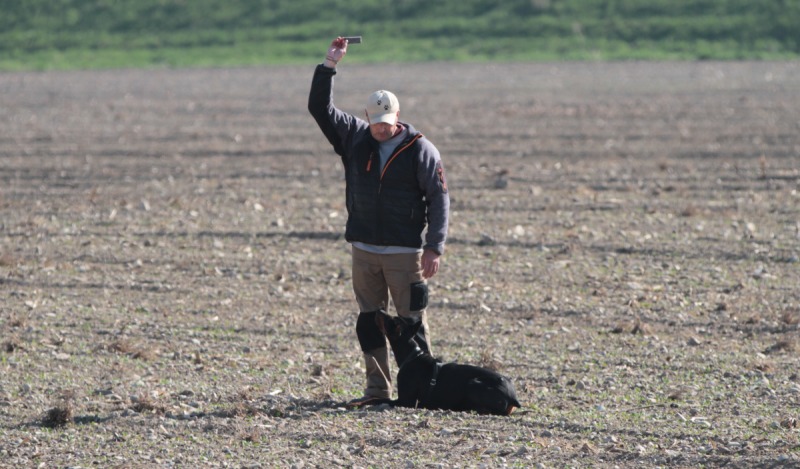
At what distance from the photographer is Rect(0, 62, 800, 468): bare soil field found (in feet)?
18.2

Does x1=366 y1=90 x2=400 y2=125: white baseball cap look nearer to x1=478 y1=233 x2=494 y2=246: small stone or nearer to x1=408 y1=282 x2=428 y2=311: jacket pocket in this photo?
x1=408 y1=282 x2=428 y2=311: jacket pocket

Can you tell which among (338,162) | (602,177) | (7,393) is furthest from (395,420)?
(338,162)

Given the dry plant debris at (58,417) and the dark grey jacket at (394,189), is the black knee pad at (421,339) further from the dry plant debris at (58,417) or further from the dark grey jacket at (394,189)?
the dry plant debris at (58,417)

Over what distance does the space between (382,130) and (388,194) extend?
456mm

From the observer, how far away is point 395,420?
5812 millimetres

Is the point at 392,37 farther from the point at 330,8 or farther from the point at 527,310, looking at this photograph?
Answer: the point at 527,310

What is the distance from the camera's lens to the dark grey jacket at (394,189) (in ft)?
18.9

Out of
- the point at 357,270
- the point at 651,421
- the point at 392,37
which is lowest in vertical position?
the point at 651,421

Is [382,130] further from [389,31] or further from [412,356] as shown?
[389,31]

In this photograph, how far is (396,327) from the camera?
592 centimetres

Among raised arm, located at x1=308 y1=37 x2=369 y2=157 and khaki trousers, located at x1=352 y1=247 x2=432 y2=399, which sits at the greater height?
raised arm, located at x1=308 y1=37 x2=369 y2=157

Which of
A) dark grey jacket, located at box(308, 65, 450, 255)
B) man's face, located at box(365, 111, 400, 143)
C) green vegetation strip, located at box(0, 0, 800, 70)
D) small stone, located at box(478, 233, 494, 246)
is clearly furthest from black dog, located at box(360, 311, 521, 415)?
green vegetation strip, located at box(0, 0, 800, 70)

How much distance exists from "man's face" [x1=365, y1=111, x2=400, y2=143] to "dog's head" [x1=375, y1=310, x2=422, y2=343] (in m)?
1.27

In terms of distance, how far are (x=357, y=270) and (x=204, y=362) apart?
6.35 ft
